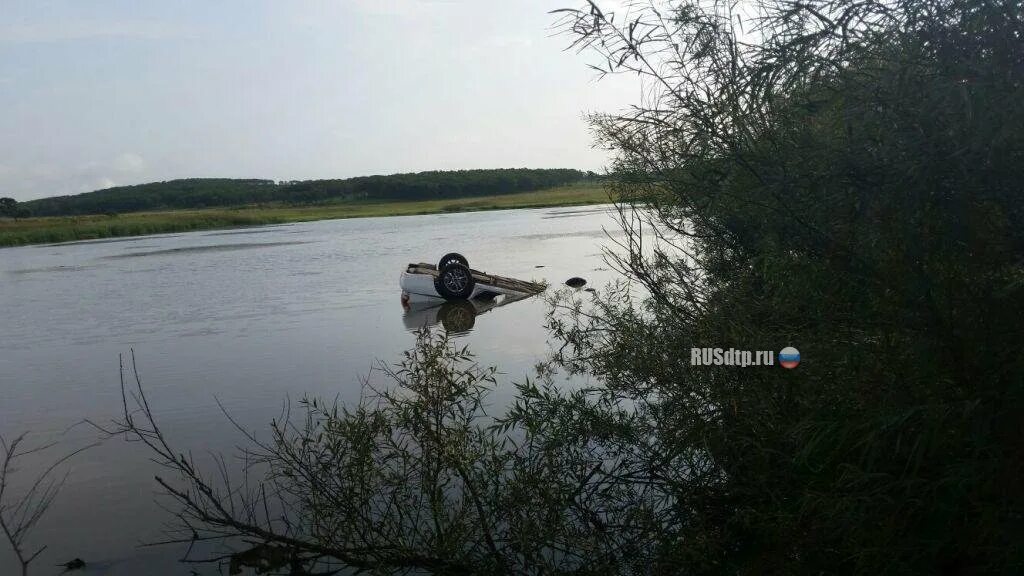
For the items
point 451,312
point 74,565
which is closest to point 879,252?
point 74,565

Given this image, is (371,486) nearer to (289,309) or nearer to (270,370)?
(270,370)

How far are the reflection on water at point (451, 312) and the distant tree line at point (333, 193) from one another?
344 feet

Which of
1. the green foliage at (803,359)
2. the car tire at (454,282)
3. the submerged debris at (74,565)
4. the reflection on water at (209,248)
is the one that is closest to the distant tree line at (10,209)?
the reflection on water at (209,248)

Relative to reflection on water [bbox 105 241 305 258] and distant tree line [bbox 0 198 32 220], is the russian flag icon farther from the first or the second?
distant tree line [bbox 0 198 32 220]

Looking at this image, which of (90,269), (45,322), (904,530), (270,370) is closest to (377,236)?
(90,269)

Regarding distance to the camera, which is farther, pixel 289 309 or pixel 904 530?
A: pixel 289 309

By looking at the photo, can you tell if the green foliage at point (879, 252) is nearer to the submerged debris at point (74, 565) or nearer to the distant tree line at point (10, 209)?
the submerged debris at point (74, 565)

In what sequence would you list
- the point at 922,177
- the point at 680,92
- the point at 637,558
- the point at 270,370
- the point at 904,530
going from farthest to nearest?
the point at 270,370 < the point at 637,558 < the point at 680,92 < the point at 904,530 < the point at 922,177

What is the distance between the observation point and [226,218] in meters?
90.4

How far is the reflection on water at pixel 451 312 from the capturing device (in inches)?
661

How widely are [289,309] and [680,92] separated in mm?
18007

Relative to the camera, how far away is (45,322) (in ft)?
69.8

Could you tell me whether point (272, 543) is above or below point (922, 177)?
below

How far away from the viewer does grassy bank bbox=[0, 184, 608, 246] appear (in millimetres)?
74750
